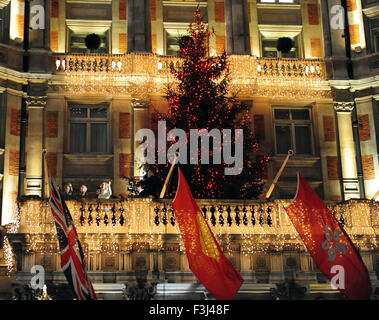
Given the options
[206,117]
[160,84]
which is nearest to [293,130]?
[160,84]

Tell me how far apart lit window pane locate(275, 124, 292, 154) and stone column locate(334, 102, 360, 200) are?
7.35 feet

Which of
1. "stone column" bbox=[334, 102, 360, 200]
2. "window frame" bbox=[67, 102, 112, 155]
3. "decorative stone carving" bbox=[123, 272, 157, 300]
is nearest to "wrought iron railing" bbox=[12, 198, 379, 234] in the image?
"decorative stone carving" bbox=[123, 272, 157, 300]

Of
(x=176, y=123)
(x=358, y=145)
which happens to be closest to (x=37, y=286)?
(x=176, y=123)

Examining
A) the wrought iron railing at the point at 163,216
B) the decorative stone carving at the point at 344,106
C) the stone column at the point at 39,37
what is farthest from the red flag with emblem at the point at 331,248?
the stone column at the point at 39,37

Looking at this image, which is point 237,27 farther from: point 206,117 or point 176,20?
point 206,117

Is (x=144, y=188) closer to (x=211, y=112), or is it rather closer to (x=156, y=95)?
(x=211, y=112)

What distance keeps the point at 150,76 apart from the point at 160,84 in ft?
1.83

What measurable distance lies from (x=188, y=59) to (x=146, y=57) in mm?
3225

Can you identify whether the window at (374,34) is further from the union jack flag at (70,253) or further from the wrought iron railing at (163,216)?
the union jack flag at (70,253)

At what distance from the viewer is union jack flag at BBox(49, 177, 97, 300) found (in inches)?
760

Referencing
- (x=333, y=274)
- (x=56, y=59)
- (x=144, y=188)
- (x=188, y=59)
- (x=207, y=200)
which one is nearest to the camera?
(x=333, y=274)

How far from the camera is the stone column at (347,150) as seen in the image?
3123 cm

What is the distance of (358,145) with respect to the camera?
31.9 m

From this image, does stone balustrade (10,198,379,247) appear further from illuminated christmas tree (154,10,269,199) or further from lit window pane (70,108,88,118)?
lit window pane (70,108,88,118)
